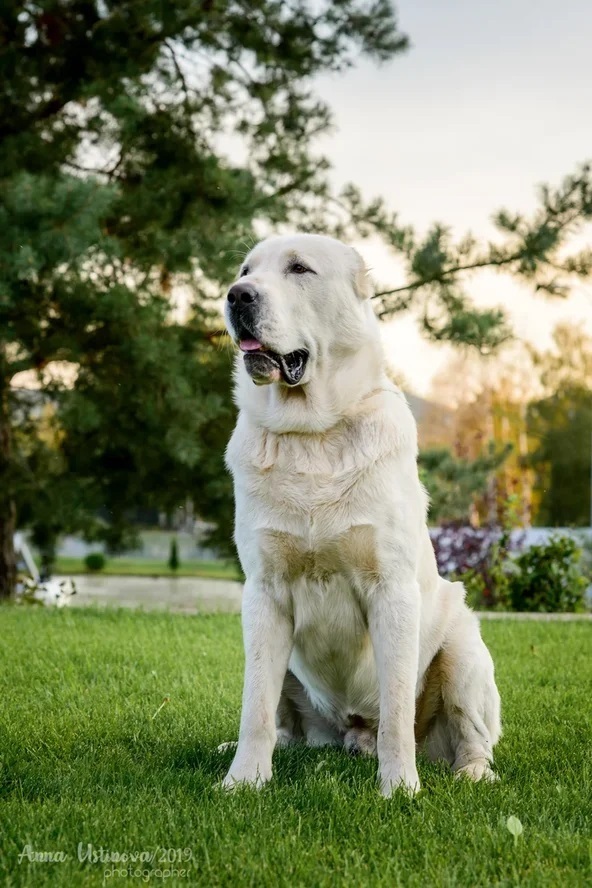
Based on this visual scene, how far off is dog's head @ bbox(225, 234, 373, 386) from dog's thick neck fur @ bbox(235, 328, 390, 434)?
1.4 inches

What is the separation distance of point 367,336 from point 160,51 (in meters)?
7.74

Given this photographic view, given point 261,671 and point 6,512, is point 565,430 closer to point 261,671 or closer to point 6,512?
point 6,512

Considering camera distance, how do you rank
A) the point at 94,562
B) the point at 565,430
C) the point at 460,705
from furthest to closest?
the point at 565,430 → the point at 94,562 → the point at 460,705

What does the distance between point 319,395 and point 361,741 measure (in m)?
1.21

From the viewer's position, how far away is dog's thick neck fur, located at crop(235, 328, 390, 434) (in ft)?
9.61

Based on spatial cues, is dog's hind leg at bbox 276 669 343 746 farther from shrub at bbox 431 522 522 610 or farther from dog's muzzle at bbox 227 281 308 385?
shrub at bbox 431 522 522 610

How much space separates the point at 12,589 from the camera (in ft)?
34.2

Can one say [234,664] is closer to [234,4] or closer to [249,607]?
[249,607]

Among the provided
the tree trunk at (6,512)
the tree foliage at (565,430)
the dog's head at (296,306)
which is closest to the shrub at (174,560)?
the tree foliage at (565,430)

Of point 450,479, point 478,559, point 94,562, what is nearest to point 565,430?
point 94,562

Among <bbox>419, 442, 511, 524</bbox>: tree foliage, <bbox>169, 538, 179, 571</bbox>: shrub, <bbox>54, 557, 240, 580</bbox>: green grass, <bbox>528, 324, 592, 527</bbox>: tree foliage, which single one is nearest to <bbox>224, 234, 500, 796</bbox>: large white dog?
<bbox>419, 442, 511, 524</bbox>: tree foliage

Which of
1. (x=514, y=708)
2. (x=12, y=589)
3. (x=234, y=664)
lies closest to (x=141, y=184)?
(x=12, y=589)

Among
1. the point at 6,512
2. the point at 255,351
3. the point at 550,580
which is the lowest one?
the point at 550,580

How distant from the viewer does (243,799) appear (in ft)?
8.62
